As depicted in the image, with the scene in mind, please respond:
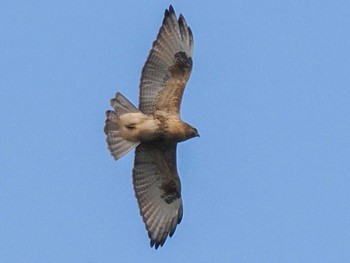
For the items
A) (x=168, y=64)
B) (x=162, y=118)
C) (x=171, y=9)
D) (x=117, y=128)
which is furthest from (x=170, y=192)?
(x=171, y=9)

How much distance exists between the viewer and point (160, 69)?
55.9 ft

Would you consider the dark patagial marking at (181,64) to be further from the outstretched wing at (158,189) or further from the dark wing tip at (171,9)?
the outstretched wing at (158,189)

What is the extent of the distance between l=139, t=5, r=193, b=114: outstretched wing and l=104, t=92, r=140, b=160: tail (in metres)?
0.77

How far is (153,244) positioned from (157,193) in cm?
86

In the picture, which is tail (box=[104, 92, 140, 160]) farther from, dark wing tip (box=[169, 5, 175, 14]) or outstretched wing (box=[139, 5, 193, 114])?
dark wing tip (box=[169, 5, 175, 14])

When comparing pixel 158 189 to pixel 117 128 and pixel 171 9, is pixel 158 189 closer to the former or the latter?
pixel 117 128

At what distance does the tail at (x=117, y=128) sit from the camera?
1596cm

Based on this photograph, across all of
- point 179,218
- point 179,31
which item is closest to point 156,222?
point 179,218

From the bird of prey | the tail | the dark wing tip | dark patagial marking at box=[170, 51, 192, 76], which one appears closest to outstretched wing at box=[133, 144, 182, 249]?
the bird of prey

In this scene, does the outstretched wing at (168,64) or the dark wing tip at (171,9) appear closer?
the outstretched wing at (168,64)

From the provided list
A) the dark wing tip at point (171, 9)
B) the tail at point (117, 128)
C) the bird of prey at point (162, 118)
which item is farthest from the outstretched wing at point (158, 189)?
the dark wing tip at point (171, 9)

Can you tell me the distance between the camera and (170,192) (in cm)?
1716

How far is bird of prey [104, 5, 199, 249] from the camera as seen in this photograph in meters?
16.7

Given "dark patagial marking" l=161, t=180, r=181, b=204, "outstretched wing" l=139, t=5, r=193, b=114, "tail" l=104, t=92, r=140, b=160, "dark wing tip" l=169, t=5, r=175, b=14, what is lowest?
"dark patagial marking" l=161, t=180, r=181, b=204
